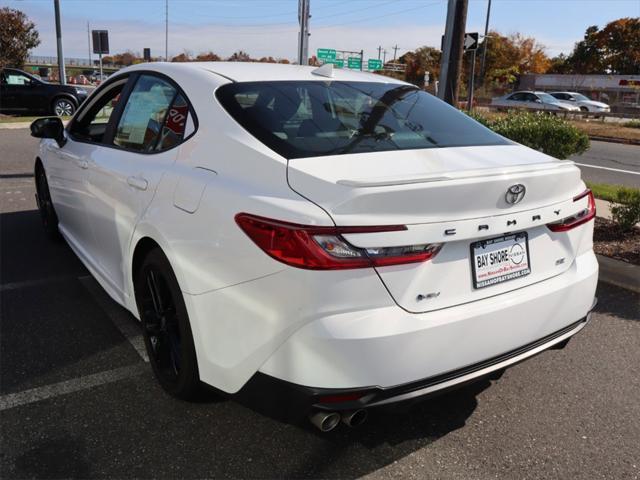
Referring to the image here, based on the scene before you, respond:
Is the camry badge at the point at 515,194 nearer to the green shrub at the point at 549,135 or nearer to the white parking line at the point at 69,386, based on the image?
the white parking line at the point at 69,386

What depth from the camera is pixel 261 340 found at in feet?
6.70

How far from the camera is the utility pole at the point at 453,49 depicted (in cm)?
902

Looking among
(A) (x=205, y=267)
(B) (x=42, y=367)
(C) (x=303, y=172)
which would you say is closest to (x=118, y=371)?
(B) (x=42, y=367)

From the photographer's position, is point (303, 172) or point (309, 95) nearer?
point (303, 172)

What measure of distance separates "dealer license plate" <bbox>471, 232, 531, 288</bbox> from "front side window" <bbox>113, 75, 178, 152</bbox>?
5.03 ft

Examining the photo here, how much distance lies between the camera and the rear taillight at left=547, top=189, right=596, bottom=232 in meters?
2.50

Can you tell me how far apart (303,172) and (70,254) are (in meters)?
3.69

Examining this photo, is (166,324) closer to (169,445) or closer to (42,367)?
(169,445)

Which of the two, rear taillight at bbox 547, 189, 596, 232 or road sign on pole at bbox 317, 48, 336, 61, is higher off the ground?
road sign on pole at bbox 317, 48, 336, 61

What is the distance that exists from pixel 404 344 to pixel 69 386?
6.12 feet

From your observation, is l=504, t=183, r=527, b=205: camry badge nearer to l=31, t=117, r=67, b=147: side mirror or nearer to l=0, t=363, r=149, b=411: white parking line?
l=0, t=363, r=149, b=411: white parking line

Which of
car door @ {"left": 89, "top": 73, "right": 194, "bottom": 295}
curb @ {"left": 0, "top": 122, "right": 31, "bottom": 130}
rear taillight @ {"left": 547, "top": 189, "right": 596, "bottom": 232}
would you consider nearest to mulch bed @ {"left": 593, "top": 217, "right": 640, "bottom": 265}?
rear taillight @ {"left": 547, "top": 189, "right": 596, "bottom": 232}

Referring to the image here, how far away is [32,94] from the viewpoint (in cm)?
1873

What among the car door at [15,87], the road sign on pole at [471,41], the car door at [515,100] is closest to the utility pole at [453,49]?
the road sign on pole at [471,41]
